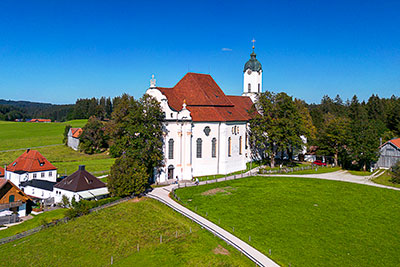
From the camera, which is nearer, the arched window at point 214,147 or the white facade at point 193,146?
the white facade at point 193,146

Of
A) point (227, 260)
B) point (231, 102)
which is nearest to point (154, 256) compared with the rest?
point (227, 260)

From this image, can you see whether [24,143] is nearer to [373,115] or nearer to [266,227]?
[266,227]

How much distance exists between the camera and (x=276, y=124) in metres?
50.9

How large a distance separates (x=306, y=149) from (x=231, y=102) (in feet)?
77.2

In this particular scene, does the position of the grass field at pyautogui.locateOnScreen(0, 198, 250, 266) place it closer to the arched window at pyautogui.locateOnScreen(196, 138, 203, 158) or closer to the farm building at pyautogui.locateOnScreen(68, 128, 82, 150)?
the arched window at pyautogui.locateOnScreen(196, 138, 203, 158)

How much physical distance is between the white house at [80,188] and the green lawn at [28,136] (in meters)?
61.2

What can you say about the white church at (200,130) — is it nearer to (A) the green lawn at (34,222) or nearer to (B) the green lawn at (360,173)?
(A) the green lawn at (34,222)

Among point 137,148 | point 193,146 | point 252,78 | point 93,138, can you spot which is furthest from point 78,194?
point 93,138

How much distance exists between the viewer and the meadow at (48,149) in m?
62.5

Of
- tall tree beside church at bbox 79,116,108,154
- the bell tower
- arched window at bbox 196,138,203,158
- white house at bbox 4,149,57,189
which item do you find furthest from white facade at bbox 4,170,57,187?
the bell tower

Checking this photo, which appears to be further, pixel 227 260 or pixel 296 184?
pixel 296 184

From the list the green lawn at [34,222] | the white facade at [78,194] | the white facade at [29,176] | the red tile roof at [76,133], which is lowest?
the green lawn at [34,222]

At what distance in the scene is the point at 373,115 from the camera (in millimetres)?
99375

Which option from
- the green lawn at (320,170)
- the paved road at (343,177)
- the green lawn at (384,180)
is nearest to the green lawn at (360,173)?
the paved road at (343,177)
